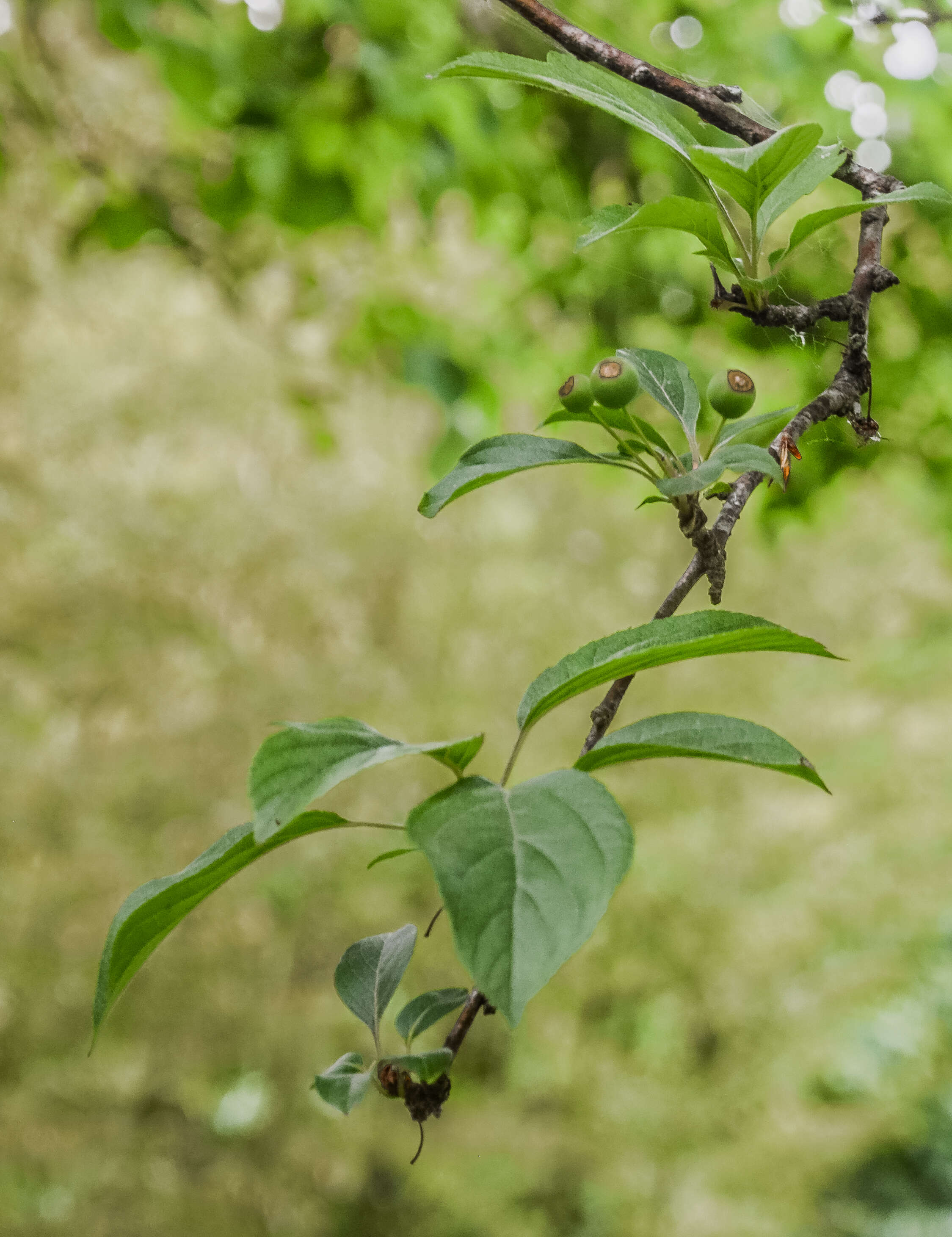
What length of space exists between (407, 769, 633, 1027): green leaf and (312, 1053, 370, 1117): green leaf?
56 mm

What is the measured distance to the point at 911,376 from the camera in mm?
853

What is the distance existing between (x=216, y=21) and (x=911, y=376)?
813 millimetres

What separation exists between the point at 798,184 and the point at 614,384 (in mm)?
65

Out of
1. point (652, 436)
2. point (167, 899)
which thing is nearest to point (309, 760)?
point (167, 899)

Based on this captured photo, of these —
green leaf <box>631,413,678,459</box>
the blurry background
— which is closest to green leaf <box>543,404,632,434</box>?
green leaf <box>631,413,678,459</box>

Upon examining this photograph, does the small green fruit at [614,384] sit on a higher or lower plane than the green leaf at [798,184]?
lower

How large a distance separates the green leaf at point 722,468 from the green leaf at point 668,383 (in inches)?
2.5

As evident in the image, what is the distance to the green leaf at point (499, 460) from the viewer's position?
0.23 m

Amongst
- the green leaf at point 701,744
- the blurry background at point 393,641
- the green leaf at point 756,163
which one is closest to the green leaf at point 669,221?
the green leaf at point 756,163

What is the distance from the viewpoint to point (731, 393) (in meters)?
0.25

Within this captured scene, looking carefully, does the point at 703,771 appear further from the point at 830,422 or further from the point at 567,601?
the point at 830,422

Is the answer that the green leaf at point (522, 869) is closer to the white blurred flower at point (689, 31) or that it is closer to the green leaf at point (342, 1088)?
the green leaf at point (342, 1088)

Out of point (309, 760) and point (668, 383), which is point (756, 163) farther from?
point (309, 760)

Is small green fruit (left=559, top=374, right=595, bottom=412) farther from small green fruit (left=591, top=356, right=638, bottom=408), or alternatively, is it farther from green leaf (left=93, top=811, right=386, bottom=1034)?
green leaf (left=93, top=811, right=386, bottom=1034)
